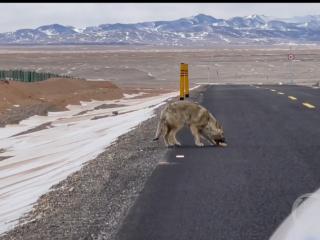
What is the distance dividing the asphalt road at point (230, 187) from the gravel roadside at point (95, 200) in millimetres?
193

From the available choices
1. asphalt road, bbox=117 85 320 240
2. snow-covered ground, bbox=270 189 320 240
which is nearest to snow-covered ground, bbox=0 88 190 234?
asphalt road, bbox=117 85 320 240

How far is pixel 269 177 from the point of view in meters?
9.14

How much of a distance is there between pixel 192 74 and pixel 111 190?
261 ft

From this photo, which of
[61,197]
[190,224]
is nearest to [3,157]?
[61,197]

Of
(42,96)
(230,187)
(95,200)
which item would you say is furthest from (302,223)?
(42,96)

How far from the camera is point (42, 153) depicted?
19609 millimetres

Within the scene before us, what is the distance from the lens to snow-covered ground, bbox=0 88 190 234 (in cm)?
1201

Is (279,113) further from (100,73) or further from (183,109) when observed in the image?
(100,73)

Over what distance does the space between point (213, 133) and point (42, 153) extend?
8511 millimetres

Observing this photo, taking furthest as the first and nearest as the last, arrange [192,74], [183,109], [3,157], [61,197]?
1. [192,74]
2. [3,157]
3. [183,109]
4. [61,197]

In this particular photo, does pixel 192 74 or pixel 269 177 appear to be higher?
pixel 269 177

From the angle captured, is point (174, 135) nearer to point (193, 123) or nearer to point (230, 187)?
point (193, 123)

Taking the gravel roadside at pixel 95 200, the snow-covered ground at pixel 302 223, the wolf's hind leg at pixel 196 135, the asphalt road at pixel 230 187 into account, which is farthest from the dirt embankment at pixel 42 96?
the snow-covered ground at pixel 302 223

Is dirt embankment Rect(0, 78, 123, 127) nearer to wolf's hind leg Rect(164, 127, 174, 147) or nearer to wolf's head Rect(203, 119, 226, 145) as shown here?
wolf's hind leg Rect(164, 127, 174, 147)
